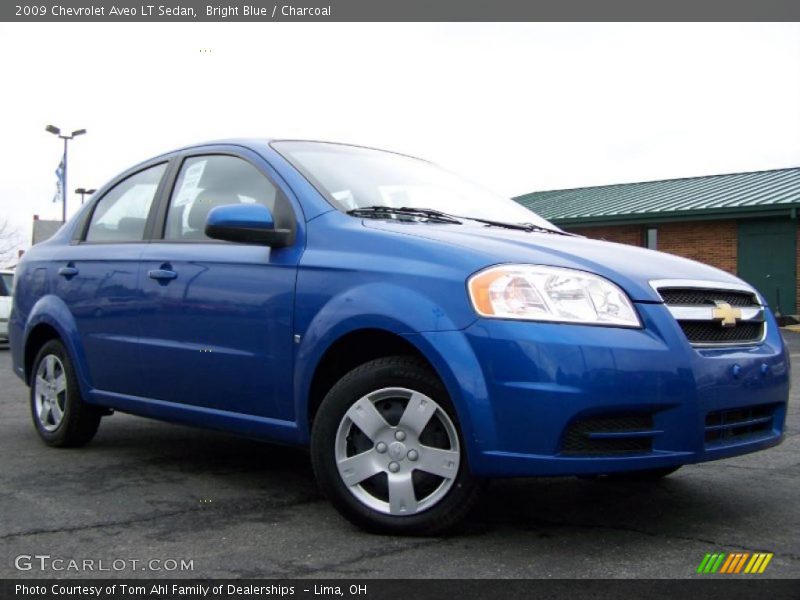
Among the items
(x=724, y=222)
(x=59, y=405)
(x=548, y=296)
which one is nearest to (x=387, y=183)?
(x=548, y=296)

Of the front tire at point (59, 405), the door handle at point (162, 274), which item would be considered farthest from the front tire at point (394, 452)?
the front tire at point (59, 405)

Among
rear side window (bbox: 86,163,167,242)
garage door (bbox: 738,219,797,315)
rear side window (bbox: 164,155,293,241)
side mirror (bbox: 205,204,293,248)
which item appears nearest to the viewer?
side mirror (bbox: 205,204,293,248)

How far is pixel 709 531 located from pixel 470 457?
104cm

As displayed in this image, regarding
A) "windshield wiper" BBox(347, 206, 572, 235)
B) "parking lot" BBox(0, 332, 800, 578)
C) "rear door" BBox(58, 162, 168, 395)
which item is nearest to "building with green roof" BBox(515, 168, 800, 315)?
"parking lot" BBox(0, 332, 800, 578)

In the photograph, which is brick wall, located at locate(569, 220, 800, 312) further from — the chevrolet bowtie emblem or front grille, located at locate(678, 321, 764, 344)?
the chevrolet bowtie emblem

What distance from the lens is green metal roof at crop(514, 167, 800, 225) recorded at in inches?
940

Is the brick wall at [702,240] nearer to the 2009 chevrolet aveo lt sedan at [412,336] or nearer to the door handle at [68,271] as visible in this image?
the door handle at [68,271]

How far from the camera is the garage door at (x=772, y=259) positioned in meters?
23.5

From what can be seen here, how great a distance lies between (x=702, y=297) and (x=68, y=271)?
3.50 metres

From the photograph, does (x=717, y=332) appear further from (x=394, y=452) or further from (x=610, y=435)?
(x=394, y=452)

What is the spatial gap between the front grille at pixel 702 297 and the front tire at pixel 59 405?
340cm

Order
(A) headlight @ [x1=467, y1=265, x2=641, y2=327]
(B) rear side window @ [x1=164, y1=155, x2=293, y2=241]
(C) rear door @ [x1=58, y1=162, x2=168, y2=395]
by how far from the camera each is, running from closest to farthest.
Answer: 1. (A) headlight @ [x1=467, y1=265, x2=641, y2=327]
2. (B) rear side window @ [x1=164, y1=155, x2=293, y2=241]
3. (C) rear door @ [x1=58, y1=162, x2=168, y2=395]

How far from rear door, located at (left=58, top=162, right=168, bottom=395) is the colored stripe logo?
2908 millimetres

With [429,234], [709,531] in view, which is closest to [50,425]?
[429,234]
